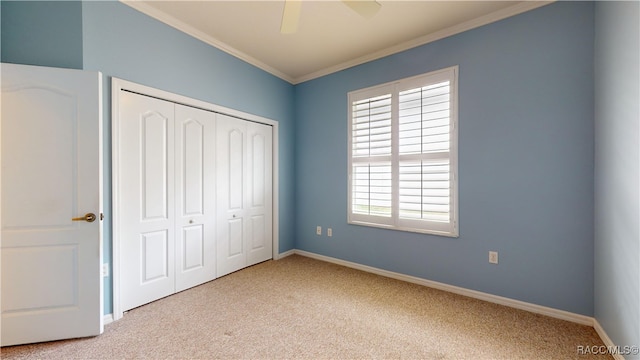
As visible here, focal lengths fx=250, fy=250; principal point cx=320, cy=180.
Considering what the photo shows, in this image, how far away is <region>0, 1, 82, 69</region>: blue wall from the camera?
1.91m

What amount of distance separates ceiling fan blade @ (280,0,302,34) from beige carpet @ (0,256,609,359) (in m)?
2.31

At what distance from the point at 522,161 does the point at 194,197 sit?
10.9 ft

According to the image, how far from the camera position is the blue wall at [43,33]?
1911mm

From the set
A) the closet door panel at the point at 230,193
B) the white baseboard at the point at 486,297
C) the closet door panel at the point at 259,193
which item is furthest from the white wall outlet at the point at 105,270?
the white baseboard at the point at 486,297

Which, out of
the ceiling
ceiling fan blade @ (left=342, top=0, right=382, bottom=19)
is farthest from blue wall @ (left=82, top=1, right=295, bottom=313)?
ceiling fan blade @ (left=342, top=0, right=382, bottom=19)

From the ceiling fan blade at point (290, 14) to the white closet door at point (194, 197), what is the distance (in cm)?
151

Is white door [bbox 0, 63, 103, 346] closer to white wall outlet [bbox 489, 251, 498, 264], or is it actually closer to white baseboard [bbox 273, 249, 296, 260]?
white baseboard [bbox 273, 249, 296, 260]

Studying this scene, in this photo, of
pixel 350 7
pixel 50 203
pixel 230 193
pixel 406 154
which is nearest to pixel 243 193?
pixel 230 193

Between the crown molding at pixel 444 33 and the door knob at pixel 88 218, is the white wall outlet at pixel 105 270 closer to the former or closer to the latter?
the door knob at pixel 88 218

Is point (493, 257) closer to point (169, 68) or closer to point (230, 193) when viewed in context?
point (230, 193)

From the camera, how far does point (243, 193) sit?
131 inches

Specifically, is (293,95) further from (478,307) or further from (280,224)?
(478,307)

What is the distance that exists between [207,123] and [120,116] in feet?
2.73

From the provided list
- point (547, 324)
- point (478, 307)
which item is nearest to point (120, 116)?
point (478, 307)
